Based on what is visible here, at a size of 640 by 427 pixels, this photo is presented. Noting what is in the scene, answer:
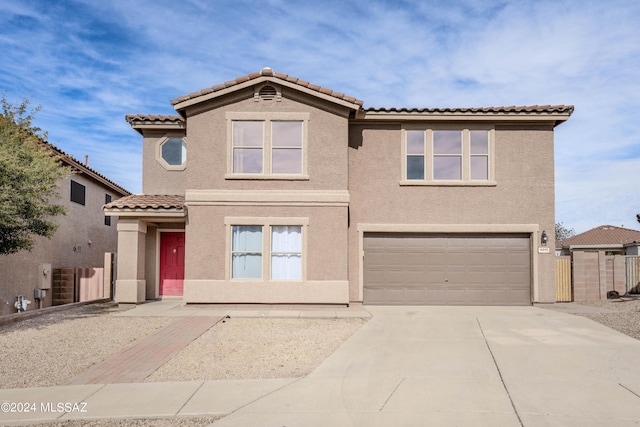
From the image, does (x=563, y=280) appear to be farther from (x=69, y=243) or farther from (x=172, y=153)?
(x=69, y=243)

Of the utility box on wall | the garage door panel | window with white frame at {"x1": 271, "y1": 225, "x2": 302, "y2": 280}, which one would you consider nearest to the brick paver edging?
window with white frame at {"x1": 271, "y1": 225, "x2": 302, "y2": 280}

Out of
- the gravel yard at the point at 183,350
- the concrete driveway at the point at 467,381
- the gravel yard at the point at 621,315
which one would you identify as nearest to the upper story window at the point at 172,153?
the gravel yard at the point at 183,350

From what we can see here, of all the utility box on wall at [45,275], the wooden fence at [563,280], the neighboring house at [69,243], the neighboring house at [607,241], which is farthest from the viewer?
the neighboring house at [607,241]

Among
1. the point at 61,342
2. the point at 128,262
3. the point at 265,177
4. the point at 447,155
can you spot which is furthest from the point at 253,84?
the point at 61,342

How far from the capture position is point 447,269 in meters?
16.3

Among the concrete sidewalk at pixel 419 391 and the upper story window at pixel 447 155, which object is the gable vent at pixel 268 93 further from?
the concrete sidewalk at pixel 419 391

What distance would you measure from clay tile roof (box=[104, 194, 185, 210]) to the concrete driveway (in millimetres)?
6923

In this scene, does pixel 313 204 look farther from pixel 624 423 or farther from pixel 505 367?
pixel 624 423

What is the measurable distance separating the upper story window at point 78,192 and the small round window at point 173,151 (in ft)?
22.7

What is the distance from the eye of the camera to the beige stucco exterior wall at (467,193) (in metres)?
16.3

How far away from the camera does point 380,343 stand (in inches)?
421

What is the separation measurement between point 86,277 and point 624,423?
722 inches

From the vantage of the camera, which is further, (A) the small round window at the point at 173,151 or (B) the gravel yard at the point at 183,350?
(A) the small round window at the point at 173,151

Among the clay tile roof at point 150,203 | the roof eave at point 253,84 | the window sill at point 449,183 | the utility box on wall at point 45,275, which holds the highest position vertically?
the roof eave at point 253,84
